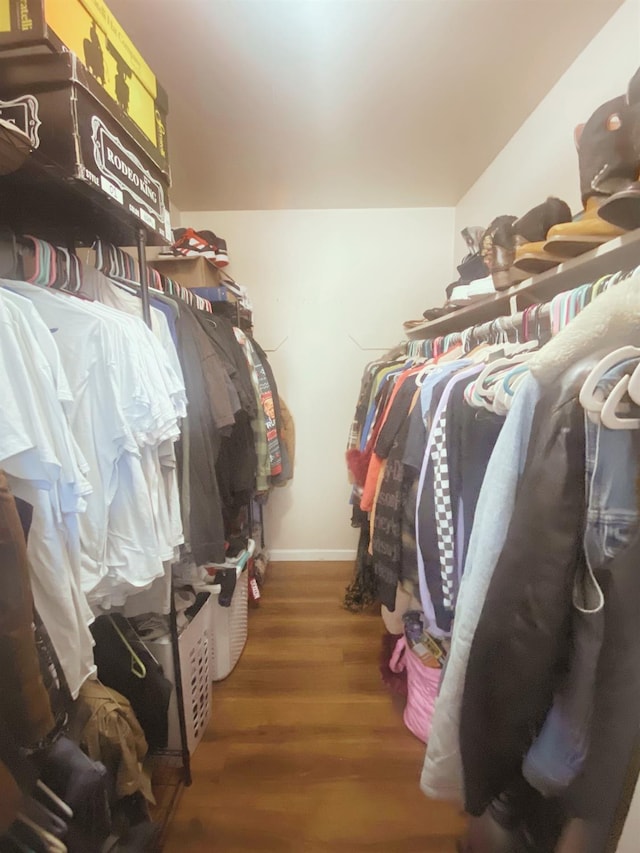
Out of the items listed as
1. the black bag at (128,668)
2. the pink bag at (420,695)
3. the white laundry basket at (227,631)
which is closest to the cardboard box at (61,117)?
the black bag at (128,668)

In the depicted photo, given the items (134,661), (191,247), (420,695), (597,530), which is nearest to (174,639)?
(134,661)

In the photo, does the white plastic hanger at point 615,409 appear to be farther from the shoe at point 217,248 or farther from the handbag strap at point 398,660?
the shoe at point 217,248

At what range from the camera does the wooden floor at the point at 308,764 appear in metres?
1.13

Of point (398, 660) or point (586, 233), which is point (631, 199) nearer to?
point (586, 233)

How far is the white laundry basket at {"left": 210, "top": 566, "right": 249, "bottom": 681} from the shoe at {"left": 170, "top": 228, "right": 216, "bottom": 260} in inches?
54.8

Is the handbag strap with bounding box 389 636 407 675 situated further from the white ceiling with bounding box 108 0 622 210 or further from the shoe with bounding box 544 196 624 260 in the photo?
the white ceiling with bounding box 108 0 622 210

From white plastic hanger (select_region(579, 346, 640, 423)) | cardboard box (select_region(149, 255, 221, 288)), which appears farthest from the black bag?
cardboard box (select_region(149, 255, 221, 288))

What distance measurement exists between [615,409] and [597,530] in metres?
0.15

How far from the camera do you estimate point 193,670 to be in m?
1.33

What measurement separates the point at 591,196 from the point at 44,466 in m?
1.13

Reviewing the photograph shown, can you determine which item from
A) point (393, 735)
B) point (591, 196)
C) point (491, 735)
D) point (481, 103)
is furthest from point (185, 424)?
point (481, 103)

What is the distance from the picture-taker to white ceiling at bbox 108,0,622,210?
3.67 ft

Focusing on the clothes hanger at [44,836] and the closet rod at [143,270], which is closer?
the clothes hanger at [44,836]

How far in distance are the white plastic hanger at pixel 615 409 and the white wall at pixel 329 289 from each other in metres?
2.12
